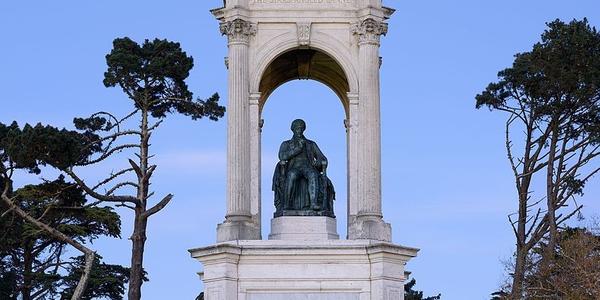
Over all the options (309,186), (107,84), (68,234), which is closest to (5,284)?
(68,234)

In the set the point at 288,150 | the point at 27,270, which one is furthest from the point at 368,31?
the point at 27,270

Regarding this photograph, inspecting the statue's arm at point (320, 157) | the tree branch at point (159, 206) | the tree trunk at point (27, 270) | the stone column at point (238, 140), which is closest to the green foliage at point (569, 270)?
the tree branch at point (159, 206)

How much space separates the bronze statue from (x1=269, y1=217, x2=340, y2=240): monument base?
0.49ft

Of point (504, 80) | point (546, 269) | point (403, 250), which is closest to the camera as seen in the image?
point (403, 250)

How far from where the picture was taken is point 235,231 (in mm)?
30953

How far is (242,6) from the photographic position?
3197cm

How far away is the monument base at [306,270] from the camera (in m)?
30.7

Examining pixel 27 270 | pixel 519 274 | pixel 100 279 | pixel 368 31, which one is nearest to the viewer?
pixel 368 31

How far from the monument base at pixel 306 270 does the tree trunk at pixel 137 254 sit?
22840 mm

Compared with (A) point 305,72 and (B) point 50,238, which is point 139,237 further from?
(A) point 305,72

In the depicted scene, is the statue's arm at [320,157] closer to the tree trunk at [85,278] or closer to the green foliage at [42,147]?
the green foliage at [42,147]

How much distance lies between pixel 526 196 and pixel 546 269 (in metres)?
7.06

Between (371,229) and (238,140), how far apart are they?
2.83 m

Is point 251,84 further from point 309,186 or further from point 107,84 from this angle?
point 107,84
